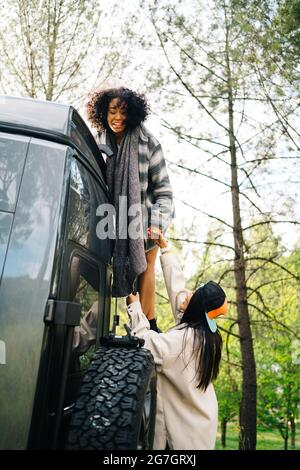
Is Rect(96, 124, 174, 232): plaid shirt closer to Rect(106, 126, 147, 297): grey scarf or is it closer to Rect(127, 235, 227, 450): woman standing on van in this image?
Rect(106, 126, 147, 297): grey scarf

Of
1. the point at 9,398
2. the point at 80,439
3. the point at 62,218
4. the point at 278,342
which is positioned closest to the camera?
the point at 9,398

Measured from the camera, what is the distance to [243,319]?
24.2 feet

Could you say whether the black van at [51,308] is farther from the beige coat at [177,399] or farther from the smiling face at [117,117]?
the smiling face at [117,117]

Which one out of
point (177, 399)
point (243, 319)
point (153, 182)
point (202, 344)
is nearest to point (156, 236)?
point (153, 182)

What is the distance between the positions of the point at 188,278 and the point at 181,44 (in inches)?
142

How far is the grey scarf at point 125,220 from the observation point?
2.67 metres

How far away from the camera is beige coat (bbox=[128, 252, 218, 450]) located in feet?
8.50

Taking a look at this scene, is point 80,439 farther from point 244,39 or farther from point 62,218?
point 244,39

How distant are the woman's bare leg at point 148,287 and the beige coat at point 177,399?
452mm

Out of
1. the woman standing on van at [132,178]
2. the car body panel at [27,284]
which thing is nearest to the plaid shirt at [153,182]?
the woman standing on van at [132,178]

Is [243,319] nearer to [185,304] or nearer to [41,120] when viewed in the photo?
[185,304]

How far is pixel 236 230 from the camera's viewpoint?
23.9 feet

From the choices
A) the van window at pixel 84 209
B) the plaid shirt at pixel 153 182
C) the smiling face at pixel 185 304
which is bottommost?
the smiling face at pixel 185 304

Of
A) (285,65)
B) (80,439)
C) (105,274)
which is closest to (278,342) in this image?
(285,65)
